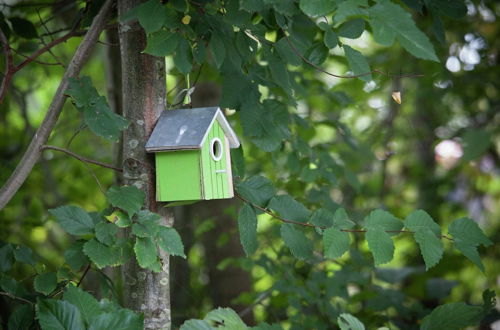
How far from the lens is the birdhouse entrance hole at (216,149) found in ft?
5.13

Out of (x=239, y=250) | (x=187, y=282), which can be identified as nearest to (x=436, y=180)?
(x=239, y=250)

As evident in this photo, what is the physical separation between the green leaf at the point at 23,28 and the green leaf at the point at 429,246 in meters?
1.45

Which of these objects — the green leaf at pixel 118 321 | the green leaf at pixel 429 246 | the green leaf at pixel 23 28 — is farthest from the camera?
the green leaf at pixel 23 28

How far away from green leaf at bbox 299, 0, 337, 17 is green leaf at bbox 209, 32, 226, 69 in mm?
385

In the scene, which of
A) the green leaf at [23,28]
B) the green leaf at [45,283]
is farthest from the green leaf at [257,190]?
the green leaf at [23,28]

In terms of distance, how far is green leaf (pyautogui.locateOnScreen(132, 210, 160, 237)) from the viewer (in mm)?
1350

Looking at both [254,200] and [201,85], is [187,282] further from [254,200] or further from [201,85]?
[254,200]

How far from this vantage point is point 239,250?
3156 mm

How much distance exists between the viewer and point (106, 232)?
1376 mm

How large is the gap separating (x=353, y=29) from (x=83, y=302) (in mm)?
975

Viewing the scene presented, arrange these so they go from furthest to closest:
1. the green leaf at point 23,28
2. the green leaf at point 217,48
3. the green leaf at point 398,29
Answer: the green leaf at point 23,28 < the green leaf at point 217,48 < the green leaf at point 398,29

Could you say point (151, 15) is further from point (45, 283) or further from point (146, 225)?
point (45, 283)

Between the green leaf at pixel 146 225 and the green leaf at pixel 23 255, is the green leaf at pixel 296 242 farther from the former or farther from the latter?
the green leaf at pixel 23 255

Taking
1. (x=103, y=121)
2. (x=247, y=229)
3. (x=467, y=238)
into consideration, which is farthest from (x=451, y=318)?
(x=103, y=121)
